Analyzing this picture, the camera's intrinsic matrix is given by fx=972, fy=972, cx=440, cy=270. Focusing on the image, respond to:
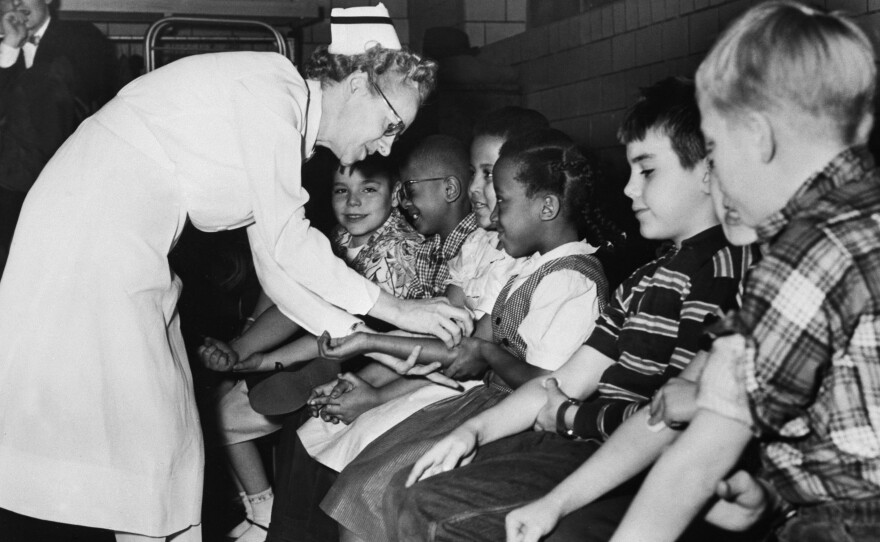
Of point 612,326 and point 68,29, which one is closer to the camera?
point 612,326

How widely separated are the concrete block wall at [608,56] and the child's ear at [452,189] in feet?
2.80

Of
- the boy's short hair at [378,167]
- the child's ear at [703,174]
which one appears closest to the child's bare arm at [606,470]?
the child's ear at [703,174]

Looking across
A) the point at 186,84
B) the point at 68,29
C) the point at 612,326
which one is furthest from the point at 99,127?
the point at 68,29

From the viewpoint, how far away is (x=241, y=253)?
13.4 ft

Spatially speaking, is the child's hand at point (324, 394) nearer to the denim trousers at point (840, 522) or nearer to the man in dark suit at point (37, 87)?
the man in dark suit at point (37, 87)

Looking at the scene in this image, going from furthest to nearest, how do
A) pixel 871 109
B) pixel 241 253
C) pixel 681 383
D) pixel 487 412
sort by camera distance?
pixel 241 253 < pixel 487 412 < pixel 681 383 < pixel 871 109

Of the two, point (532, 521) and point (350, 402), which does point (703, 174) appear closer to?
point (532, 521)

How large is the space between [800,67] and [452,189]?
223cm

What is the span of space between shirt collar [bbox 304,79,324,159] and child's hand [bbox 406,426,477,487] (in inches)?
39.3

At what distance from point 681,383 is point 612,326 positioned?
55 centimetres

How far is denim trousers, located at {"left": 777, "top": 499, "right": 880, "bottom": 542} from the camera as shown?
1276 mm

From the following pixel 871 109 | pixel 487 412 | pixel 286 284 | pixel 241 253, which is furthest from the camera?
pixel 241 253

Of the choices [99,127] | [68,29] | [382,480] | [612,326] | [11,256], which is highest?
[68,29]

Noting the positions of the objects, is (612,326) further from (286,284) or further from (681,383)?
(286,284)
